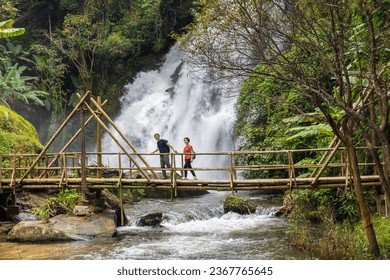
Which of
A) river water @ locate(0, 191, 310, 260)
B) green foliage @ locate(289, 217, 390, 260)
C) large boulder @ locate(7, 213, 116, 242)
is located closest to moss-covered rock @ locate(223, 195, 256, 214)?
river water @ locate(0, 191, 310, 260)

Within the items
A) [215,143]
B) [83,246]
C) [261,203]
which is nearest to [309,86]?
[83,246]

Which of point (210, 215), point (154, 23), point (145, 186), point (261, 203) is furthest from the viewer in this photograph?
point (154, 23)

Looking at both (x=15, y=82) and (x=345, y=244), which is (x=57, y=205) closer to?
(x=345, y=244)

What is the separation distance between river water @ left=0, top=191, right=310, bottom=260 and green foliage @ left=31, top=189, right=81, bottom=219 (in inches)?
57.4

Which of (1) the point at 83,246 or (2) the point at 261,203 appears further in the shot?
(2) the point at 261,203

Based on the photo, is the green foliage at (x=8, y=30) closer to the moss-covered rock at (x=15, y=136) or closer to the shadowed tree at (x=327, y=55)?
the moss-covered rock at (x=15, y=136)

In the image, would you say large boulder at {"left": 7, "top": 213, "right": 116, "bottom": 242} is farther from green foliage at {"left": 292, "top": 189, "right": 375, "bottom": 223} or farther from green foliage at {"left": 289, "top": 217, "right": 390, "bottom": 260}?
green foliage at {"left": 292, "top": 189, "right": 375, "bottom": 223}

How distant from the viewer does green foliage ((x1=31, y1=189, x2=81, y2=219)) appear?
11.7m

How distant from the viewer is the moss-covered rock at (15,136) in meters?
16.1

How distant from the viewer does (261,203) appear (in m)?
14.3

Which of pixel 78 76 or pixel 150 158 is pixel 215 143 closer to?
pixel 150 158

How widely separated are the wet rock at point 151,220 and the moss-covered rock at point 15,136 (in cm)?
597

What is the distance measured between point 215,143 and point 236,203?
692cm

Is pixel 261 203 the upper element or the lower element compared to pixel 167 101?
lower
